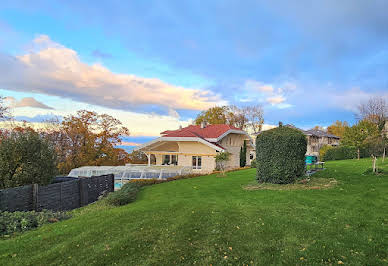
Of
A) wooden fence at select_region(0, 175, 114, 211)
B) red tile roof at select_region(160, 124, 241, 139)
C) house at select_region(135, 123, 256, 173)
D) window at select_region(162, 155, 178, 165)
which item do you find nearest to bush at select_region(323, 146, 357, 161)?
house at select_region(135, 123, 256, 173)

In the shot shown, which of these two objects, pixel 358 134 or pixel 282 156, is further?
pixel 358 134

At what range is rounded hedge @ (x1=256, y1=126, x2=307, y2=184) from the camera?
41.8 feet

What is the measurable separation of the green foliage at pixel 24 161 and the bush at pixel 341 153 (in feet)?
126

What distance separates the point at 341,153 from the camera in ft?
120

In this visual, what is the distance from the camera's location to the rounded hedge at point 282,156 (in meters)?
12.8

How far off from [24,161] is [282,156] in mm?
13570

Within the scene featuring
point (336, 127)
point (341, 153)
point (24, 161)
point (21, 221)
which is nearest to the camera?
point (21, 221)

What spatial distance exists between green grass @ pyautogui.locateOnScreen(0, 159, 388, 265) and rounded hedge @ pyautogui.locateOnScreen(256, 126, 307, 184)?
3501 mm

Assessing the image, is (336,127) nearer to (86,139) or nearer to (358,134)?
(358,134)

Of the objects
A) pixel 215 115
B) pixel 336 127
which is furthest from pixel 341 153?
pixel 336 127

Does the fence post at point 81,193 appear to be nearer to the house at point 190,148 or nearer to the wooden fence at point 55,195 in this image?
the wooden fence at point 55,195

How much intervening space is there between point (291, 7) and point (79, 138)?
1171 inches

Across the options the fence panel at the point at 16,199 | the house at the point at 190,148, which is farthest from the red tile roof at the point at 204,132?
the fence panel at the point at 16,199

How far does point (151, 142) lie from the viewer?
87.8 ft
